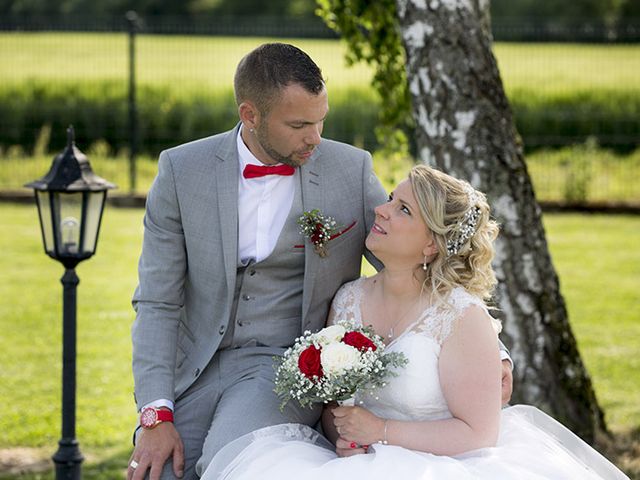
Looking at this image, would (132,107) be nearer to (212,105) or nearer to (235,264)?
(212,105)

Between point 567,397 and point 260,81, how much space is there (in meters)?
2.58

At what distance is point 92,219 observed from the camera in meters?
5.04

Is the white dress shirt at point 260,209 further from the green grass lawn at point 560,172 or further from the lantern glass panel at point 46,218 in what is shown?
the green grass lawn at point 560,172

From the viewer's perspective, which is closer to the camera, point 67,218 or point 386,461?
point 386,461

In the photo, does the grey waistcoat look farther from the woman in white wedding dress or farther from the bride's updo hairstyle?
the bride's updo hairstyle

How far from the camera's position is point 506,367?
12.7 ft

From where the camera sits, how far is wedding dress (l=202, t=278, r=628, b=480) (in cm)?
331

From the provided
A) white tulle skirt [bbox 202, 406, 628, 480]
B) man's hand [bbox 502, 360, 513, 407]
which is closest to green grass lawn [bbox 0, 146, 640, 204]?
man's hand [bbox 502, 360, 513, 407]

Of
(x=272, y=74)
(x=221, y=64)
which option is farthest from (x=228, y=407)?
(x=221, y=64)

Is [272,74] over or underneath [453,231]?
over

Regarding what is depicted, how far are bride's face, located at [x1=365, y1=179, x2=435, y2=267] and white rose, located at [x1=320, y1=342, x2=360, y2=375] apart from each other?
0.45 metres

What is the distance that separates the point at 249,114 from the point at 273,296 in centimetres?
63

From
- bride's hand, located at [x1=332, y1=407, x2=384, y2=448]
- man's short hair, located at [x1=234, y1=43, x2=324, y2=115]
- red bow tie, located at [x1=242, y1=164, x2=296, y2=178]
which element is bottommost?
bride's hand, located at [x1=332, y1=407, x2=384, y2=448]

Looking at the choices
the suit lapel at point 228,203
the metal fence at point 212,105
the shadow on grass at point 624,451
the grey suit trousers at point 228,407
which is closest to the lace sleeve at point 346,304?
the grey suit trousers at point 228,407
